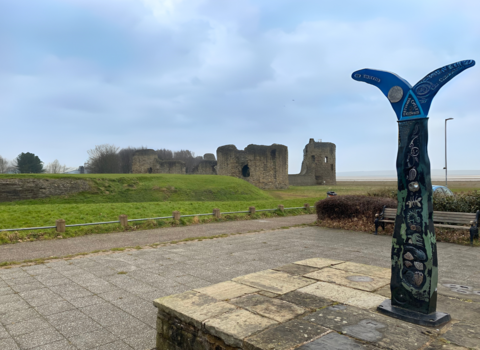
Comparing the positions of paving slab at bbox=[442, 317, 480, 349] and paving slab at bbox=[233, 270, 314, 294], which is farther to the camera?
paving slab at bbox=[233, 270, 314, 294]

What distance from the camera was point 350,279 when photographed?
4004mm

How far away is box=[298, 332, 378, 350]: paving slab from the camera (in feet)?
7.95

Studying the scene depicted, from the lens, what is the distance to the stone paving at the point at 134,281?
348 centimetres

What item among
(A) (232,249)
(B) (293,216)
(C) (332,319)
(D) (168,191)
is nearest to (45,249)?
(A) (232,249)

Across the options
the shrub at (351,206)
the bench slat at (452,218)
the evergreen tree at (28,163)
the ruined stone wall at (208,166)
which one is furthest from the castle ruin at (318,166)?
the bench slat at (452,218)

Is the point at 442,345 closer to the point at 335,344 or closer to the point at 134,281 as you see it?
the point at 335,344

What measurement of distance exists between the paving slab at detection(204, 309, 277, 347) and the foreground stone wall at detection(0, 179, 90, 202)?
18.6 m

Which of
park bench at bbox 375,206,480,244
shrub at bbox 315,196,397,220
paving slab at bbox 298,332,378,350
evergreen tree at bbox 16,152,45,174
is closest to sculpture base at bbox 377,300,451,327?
paving slab at bbox 298,332,378,350

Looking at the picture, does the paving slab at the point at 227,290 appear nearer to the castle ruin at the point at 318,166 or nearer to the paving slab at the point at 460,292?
the paving slab at the point at 460,292

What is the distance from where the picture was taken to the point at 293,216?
1480 centimetres

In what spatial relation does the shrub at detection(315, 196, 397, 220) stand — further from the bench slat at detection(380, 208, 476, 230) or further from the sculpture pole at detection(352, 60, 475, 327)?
the sculpture pole at detection(352, 60, 475, 327)

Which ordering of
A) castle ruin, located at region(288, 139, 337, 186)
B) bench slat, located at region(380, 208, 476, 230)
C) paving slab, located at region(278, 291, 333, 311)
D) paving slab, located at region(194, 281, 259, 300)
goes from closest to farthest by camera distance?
1. paving slab, located at region(278, 291, 333, 311)
2. paving slab, located at region(194, 281, 259, 300)
3. bench slat, located at region(380, 208, 476, 230)
4. castle ruin, located at region(288, 139, 337, 186)

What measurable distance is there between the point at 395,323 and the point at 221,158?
36665 millimetres

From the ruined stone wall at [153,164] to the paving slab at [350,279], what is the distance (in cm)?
3790
